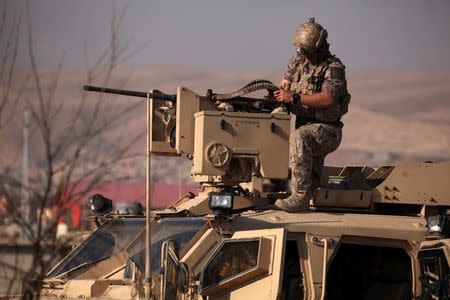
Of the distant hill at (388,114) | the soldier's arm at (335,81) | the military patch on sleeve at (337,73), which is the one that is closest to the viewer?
the soldier's arm at (335,81)

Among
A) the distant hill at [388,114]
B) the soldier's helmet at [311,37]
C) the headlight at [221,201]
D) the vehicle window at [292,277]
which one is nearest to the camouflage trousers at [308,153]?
the soldier's helmet at [311,37]

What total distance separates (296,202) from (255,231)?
1.14 metres

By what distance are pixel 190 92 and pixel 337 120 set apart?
4.84ft

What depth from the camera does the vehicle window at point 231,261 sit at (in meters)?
10.5

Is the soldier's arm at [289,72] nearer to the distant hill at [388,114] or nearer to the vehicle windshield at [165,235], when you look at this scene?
the vehicle windshield at [165,235]

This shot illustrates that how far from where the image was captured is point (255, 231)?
1066cm

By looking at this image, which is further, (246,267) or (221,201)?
(221,201)

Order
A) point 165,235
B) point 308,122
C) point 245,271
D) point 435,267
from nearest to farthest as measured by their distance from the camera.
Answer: point 245,271
point 435,267
point 165,235
point 308,122

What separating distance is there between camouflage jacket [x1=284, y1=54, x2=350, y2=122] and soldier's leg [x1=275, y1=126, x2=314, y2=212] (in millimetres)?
303

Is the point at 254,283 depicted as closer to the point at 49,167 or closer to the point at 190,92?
the point at 190,92

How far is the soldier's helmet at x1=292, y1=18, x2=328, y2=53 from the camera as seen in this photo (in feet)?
40.5

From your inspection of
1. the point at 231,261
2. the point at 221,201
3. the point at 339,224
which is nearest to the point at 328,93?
the point at 339,224

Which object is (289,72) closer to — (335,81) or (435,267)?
(335,81)

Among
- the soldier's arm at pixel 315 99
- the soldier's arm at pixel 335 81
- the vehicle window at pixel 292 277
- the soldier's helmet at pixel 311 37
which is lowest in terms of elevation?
the vehicle window at pixel 292 277
